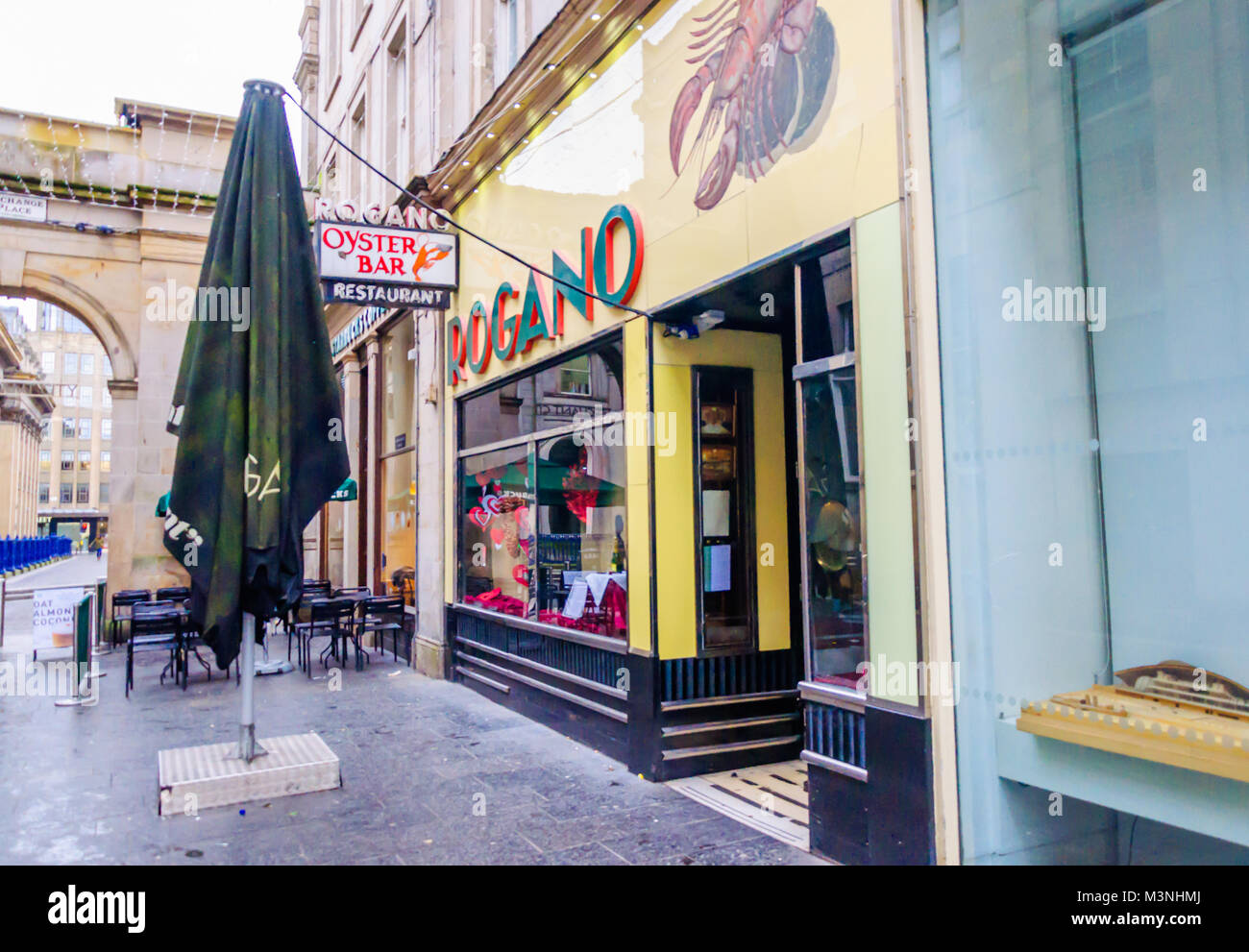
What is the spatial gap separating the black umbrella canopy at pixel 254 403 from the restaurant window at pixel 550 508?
2315 millimetres

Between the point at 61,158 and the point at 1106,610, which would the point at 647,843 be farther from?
the point at 61,158

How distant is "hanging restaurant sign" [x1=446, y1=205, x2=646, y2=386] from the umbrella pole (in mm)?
3147

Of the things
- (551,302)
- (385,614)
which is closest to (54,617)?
(385,614)

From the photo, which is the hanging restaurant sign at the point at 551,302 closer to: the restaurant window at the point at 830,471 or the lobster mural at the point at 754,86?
the lobster mural at the point at 754,86

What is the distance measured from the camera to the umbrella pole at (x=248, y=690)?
5.79m

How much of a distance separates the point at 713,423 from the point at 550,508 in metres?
2.42

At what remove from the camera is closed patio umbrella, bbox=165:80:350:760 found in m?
5.41

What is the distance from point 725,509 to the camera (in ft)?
21.9

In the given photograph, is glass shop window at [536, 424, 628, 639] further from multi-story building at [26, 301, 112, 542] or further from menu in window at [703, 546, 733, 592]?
multi-story building at [26, 301, 112, 542]

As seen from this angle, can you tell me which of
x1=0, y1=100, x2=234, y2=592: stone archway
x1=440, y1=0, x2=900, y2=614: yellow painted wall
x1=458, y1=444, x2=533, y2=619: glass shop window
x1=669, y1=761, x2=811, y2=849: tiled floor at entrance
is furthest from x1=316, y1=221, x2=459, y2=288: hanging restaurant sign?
x1=0, y1=100, x2=234, y2=592: stone archway

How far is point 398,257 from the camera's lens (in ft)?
31.9

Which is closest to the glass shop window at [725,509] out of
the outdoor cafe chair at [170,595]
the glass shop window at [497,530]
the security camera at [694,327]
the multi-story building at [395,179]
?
the security camera at [694,327]

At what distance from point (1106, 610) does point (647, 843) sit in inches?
108
